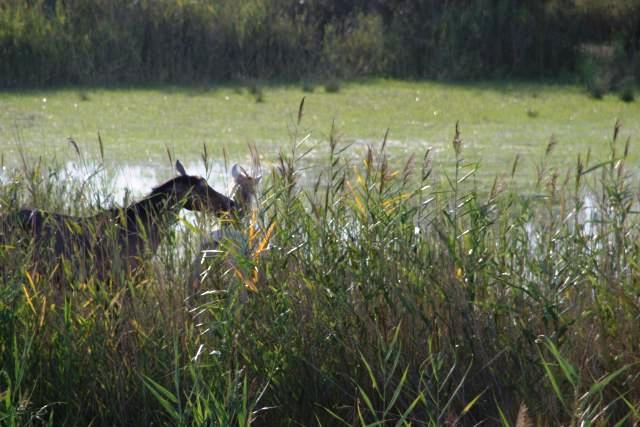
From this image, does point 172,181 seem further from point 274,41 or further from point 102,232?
point 274,41

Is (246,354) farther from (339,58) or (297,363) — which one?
(339,58)

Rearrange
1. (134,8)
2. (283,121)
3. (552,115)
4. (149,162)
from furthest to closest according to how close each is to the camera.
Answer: (134,8) < (552,115) < (283,121) < (149,162)

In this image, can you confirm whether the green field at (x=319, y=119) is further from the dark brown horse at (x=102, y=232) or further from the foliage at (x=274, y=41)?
the dark brown horse at (x=102, y=232)

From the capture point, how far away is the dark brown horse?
3.74 meters

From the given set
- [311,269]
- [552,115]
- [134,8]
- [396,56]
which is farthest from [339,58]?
[311,269]

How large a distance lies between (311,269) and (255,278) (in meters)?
0.20

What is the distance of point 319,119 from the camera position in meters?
10.5

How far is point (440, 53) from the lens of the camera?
46.8 ft

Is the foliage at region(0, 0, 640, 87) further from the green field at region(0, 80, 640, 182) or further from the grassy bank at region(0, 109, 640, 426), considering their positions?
the grassy bank at region(0, 109, 640, 426)

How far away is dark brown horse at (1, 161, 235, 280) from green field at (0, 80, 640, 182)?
3544 mm

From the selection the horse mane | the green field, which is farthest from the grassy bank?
the green field

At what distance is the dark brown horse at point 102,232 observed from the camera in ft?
12.3

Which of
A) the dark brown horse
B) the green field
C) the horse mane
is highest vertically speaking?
the horse mane

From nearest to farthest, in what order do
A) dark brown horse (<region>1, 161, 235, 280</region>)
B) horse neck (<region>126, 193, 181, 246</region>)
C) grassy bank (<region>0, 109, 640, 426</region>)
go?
grassy bank (<region>0, 109, 640, 426</region>)
dark brown horse (<region>1, 161, 235, 280</region>)
horse neck (<region>126, 193, 181, 246</region>)
